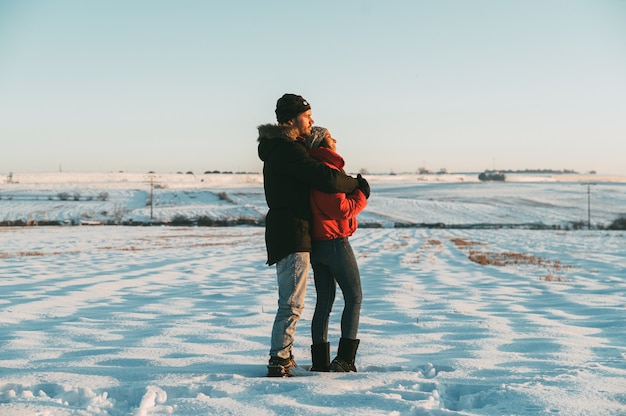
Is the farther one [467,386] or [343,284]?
[343,284]

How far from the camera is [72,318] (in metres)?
6.96

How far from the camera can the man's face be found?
4543 mm

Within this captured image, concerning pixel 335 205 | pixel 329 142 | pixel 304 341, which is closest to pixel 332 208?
pixel 335 205

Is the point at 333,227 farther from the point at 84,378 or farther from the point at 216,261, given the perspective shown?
the point at 216,261

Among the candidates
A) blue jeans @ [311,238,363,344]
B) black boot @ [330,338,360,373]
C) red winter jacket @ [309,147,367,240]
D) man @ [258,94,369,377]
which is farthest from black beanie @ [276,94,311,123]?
black boot @ [330,338,360,373]

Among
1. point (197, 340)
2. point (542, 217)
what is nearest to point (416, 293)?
point (197, 340)

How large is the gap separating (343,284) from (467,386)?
1097 millimetres

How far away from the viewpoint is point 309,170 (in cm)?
431

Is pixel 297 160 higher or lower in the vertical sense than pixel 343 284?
higher

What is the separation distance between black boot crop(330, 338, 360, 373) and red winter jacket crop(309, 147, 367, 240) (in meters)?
0.77

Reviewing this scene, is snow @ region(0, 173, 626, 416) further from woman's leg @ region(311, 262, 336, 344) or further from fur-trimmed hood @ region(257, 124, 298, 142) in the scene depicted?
fur-trimmed hood @ region(257, 124, 298, 142)

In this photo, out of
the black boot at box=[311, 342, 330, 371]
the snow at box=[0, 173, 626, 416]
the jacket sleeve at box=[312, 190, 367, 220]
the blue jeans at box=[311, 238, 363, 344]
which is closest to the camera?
the snow at box=[0, 173, 626, 416]

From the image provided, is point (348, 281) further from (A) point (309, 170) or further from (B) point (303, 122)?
(B) point (303, 122)

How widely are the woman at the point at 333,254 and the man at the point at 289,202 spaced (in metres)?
0.08
